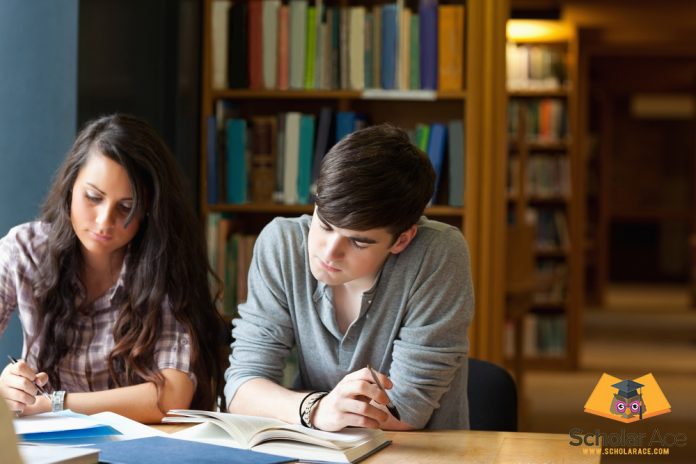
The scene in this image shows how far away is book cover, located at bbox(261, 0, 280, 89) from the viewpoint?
3.92 m

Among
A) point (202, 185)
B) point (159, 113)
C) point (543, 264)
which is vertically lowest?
point (543, 264)

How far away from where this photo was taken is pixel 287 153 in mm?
3936

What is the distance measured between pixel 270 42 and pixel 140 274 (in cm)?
189

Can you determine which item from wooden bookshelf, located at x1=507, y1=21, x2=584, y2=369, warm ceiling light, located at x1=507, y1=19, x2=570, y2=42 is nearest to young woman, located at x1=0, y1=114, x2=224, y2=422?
wooden bookshelf, located at x1=507, y1=21, x2=584, y2=369

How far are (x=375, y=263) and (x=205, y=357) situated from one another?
0.48 m

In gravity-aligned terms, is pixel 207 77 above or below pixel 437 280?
above

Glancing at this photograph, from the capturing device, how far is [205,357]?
7.30ft

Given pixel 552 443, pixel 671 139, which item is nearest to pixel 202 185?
pixel 552 443

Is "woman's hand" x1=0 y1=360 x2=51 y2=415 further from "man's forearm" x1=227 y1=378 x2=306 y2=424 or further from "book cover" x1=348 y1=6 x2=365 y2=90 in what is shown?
"book cover" x1=348 y1=6 x2=365 y2=90

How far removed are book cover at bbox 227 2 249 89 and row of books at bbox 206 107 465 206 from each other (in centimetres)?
15

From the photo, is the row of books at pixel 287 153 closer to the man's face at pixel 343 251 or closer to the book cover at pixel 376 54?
the book cover at pixel 376 54

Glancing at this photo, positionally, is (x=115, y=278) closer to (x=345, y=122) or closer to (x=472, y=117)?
(x=345, y=122)

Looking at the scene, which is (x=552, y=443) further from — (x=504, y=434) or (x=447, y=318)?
(x=447, y=318)

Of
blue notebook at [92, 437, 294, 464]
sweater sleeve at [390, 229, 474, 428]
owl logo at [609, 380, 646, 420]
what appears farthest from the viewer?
owl logo at [609, 380, 646, 420]
